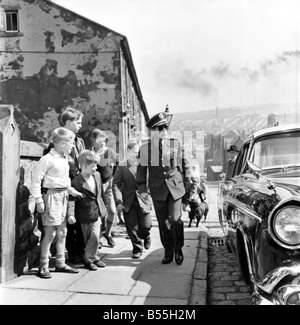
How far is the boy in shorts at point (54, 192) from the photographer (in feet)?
12.7

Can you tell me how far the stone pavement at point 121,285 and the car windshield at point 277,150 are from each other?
140 centimetres

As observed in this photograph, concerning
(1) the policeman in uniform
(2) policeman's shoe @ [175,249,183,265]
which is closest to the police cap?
(1) the policeman in uniform

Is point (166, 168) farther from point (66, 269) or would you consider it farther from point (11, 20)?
point (11, 20)

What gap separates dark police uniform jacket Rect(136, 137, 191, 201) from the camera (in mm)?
4520

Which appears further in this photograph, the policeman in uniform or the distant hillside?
the policeman in uniform

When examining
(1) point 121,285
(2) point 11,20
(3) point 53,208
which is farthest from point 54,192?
(2) point 11,20

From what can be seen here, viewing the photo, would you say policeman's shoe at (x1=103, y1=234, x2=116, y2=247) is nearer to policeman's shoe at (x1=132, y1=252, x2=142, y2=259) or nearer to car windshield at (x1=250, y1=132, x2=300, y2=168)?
policeman's shoe at (x1=132, y1=252, x2=142, y2=259)

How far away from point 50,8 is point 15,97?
366cm

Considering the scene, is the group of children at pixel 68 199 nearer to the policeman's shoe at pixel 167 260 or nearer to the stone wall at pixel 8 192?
the stone wall at pixel 8 192

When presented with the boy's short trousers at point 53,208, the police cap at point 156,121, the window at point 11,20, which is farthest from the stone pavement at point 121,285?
the window at point 11,20

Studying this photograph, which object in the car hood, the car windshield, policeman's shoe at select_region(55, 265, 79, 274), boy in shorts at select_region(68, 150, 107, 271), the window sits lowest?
policeman's shoe at select_region(55, 265, 79, 274)

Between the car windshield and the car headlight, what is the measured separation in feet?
4.80
